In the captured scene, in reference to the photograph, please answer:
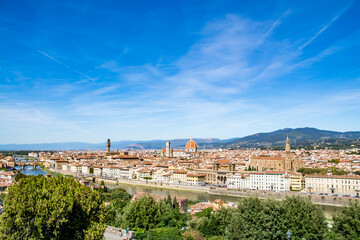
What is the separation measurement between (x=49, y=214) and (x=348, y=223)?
10.9 metres

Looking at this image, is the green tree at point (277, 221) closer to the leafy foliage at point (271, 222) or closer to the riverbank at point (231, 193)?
the leafy foliage at point (271, 222)

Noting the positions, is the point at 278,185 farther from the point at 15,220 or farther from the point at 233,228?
the point at 15,220

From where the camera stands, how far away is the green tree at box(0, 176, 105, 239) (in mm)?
8836

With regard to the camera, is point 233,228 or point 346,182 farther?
point 346,182

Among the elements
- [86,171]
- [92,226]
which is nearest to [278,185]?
[92,226]

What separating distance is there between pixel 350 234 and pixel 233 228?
438cm

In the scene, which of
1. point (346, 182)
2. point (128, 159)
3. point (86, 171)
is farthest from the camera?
point (128, 159)

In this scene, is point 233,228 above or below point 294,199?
below

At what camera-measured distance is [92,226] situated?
979cm

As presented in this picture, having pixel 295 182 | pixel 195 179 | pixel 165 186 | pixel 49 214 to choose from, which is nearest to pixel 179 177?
pixel 165 186

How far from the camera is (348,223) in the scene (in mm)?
11648

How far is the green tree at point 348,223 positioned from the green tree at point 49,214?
9.12m

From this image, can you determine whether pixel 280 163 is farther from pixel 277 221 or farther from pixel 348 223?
pixel 277 221

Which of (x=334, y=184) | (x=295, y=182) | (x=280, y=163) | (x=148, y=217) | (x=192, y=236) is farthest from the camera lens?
(x=280, y=163)
